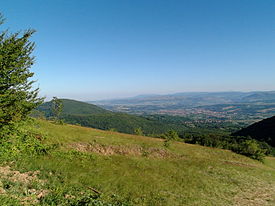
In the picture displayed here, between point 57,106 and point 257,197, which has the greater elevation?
point 57,106

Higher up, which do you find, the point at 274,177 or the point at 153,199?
the point at 153,199

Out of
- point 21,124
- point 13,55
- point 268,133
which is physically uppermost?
point 13,55

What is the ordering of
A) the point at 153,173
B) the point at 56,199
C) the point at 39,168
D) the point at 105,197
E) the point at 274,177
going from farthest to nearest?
the point at 274,177 < the point at 153,173 < the point at 39,168 < the point at 105,197 < the point at 56,199

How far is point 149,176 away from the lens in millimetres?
17484

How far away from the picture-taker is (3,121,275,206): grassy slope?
42.5ft

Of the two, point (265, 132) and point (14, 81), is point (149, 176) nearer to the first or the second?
point (14, 81)

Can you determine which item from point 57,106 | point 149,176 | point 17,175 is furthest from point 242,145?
point 57,106

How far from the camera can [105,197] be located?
10922 mm

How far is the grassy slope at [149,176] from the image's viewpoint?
13.0 metres

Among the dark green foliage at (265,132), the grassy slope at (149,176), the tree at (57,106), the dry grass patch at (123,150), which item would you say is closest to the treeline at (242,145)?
the grassy slope at (149,176)

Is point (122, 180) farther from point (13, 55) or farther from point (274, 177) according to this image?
point (274, 177)

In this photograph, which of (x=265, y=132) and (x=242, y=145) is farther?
(x=265, y=132)

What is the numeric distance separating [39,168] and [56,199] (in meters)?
5.60

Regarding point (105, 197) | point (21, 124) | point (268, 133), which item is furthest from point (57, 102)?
point (268, 133)
